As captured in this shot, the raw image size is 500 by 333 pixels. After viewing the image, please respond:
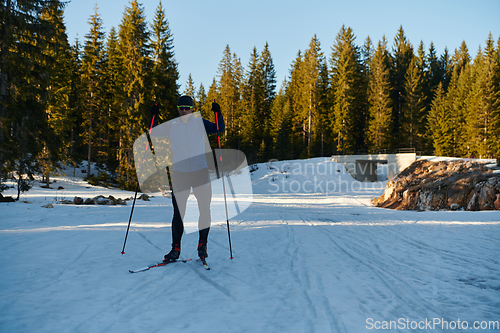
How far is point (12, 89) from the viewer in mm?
11625

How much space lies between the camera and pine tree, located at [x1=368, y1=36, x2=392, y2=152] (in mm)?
39062

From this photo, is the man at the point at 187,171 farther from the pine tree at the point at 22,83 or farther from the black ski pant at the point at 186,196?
the pine tree at the point at 22,83

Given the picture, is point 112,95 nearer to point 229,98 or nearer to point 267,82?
point 229,98

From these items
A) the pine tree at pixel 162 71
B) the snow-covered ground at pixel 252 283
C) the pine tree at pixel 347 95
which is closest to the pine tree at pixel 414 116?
the pine tree at pixel 347 95

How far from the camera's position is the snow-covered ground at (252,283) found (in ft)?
7.40

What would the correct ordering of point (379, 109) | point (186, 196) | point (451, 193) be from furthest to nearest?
point (379, 109) → point (451, 193) → point (186, 196)

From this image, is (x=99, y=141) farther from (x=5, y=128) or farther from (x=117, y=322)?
(x=117, y=322)

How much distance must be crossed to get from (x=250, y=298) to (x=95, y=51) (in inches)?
1411

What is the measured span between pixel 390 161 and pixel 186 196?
29.8m

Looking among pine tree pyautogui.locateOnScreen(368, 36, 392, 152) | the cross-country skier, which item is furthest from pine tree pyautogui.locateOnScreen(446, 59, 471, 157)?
the cross-country skier

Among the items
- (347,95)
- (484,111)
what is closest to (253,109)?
(347,95)

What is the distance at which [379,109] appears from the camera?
1565 inches

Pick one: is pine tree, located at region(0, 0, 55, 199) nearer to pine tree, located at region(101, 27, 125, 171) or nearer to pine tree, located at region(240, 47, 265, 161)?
pine tree, located at region(101, 27, 125, 171)

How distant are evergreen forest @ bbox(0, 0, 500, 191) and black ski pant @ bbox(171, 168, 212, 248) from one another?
11395mm
